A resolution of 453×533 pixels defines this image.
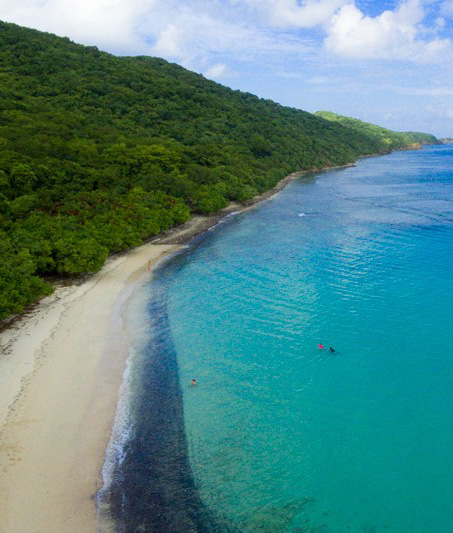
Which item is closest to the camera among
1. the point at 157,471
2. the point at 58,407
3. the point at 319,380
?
the point at 157,471

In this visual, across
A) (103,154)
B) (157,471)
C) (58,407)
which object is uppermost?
(103,154)

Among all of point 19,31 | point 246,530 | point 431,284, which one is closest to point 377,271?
point 431,284

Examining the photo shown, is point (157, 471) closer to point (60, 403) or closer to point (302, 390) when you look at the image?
point (60, 403)

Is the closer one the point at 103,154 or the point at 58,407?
the point at 58,407

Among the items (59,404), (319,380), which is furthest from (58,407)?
(319,380)

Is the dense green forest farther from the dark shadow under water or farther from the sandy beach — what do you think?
the dark shadow under water

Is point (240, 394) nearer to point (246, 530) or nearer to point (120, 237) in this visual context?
point (246, 530)

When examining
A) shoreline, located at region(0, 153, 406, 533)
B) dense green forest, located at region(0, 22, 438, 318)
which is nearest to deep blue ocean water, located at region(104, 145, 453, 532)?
shoreline, located at region(0, 153, 406, 533)
